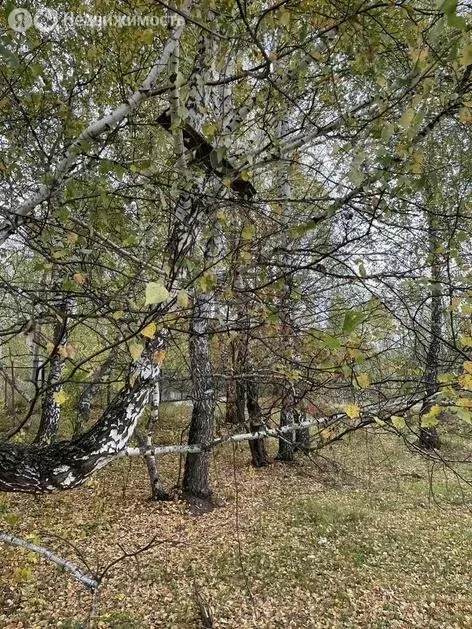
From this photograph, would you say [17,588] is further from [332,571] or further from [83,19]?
[83,19]

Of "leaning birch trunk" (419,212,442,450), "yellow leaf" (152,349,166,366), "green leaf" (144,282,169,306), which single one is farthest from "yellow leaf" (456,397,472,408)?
"yellow leaf" (152,349,166,366)

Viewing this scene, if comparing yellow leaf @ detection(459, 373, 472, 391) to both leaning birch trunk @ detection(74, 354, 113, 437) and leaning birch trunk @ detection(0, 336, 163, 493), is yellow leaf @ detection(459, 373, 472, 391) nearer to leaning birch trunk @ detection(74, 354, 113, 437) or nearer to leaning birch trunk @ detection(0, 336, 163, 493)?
leaning birch trunk @ detection(74, 354, 113, 437)

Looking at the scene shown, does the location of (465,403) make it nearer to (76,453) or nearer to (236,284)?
(76,453)

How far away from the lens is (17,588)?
4582 millimetres

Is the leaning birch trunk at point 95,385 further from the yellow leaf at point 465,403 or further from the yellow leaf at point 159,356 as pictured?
the yellow leaf at point 465,403

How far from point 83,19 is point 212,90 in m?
2.20

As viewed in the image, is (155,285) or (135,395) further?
(135,395)

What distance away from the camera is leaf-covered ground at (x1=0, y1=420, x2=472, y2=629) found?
437 cm

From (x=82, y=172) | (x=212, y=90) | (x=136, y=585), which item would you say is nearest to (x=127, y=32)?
(x=212, y=90)

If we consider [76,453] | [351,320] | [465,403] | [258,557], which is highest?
[351,320]

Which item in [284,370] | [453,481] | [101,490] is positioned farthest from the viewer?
[453,481]

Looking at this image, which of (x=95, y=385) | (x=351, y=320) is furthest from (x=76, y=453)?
(x=95, y=385)

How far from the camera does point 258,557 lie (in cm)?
550

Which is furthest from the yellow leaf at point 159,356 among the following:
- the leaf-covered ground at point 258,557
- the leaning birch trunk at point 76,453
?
the leaf-covered ground at point 258,557
